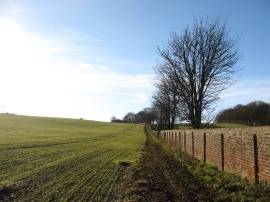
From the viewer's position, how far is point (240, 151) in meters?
12.3

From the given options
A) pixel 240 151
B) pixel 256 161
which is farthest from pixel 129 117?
pixel 256 161

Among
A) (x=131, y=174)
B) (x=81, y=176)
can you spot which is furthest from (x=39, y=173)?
(x=131, y=174)

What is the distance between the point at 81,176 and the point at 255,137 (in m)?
6.91

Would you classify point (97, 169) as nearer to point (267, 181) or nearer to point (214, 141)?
point (214, 141)

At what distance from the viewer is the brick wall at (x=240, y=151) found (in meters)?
10.3

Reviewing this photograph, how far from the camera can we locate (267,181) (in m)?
9.80

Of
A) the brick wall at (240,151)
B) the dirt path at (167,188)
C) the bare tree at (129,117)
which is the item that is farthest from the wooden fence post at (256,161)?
the bare tree at (129,117)

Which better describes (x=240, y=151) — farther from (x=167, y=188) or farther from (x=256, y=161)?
(x=167, y=188)

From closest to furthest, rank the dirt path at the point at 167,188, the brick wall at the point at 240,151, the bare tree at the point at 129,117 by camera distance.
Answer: the dirt path at the point at 167,188, the brick wall at the point at 240,151, the bare tree at the point at 129,117

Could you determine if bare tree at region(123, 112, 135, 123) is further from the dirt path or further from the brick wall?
the dirt path

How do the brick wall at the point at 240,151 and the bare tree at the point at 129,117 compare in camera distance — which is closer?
the brick wall at the point at 240,151

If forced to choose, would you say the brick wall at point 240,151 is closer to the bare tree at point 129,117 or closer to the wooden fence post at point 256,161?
the wooden fence post at point 256,161

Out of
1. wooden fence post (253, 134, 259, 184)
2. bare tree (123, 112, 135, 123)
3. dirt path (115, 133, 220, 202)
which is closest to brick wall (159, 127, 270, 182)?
wooden fence post (253, 134, 259, 184)

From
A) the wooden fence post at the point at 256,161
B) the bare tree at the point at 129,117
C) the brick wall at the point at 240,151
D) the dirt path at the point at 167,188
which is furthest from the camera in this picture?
the bare tree at the point at 129,117
